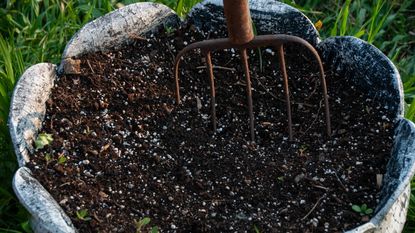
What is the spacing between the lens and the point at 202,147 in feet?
8.24

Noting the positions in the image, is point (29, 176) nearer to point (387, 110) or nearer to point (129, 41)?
point (129, 41)

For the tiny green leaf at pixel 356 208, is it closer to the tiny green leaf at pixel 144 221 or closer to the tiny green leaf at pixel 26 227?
the tiny green leaf at pixel 144 221

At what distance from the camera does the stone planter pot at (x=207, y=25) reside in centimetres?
212

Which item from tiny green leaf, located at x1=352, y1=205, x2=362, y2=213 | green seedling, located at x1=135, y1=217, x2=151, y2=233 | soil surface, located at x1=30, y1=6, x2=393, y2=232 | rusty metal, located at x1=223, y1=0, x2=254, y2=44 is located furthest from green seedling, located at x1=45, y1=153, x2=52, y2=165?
tiny green leaf, located at x1=352, y1=205, x2=362, y2=213

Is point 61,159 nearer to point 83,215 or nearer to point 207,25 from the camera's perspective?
point 83,215

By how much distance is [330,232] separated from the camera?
2.19 meters

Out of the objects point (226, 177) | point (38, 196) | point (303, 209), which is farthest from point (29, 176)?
point (303, 209)

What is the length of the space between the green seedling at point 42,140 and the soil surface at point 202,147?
2cm

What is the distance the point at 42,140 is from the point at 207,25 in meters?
0.78

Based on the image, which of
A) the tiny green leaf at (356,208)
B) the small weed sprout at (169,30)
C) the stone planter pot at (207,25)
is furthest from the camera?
the small weed sprout at (169,30)

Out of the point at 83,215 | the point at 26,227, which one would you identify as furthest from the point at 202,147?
the point at 26,227

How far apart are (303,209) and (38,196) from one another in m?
0.76

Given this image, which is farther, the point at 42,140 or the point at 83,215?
the point at 42,140

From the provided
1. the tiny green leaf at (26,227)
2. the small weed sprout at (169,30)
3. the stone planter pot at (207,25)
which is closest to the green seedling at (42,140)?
the stone planter pot at (207,25)
